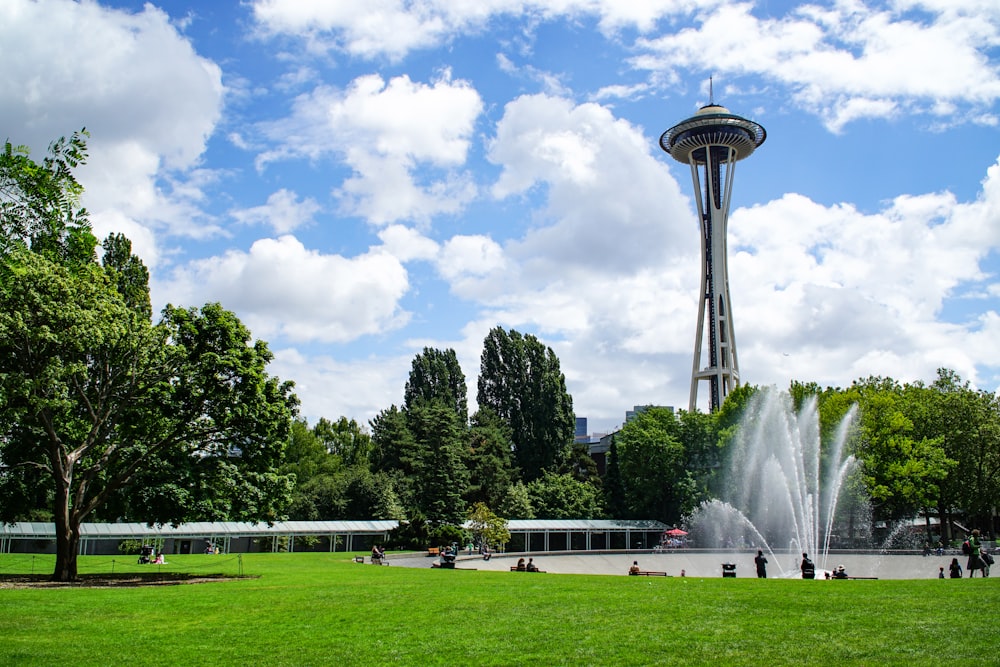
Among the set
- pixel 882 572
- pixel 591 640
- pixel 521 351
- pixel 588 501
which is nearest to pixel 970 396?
pixel 882 572

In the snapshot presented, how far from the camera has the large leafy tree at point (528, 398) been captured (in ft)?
251

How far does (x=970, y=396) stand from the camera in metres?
57.8

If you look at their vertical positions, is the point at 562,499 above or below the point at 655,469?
below

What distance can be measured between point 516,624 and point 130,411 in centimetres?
1779

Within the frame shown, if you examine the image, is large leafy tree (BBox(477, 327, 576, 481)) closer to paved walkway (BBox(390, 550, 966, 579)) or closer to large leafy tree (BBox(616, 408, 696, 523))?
large leafy tree (BBox(616, 408, 696, 523))

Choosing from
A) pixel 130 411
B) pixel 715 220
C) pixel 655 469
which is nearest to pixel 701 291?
pixel 715 220

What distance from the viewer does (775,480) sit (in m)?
54.3

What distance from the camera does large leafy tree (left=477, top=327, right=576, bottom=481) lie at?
251ft

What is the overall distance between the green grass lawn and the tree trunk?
363 centimetres

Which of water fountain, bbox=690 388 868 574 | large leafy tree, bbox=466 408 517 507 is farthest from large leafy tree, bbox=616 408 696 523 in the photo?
large leafy tree, bbox=466 408 517 507

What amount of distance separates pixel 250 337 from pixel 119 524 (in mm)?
26084

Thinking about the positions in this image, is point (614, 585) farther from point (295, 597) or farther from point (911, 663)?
point (911, 663)

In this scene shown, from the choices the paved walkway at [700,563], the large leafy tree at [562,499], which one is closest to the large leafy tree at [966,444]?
the paved walkway at [700,563]

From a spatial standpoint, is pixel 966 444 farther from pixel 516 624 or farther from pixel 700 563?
pixel 516 624
